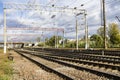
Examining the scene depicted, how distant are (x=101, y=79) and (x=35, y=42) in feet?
541

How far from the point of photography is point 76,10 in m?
55.8

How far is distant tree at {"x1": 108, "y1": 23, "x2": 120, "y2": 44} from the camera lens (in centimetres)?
8383

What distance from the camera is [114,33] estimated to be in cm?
8806

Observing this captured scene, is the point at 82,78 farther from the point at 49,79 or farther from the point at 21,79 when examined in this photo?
the point at 21,79

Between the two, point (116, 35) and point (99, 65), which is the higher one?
point (116, 35)

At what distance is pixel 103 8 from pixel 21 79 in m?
27.6

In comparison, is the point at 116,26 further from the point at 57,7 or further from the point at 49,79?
the point at 49,79

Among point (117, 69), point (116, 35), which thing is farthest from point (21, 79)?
point (116, 35)

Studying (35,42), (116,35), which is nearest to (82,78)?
(116,35)

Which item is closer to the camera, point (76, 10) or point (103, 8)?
point (103, 8)

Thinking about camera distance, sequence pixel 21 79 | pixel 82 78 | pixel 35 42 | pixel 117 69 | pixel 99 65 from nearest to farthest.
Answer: pixel 82 78 → pixel 21 79 → pixel 117 69 → pixel 99 65 → pixel 35 42

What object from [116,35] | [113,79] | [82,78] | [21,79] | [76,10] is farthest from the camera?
[116,35]

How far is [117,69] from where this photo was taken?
53.9 feet

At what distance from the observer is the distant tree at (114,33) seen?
83831mm
